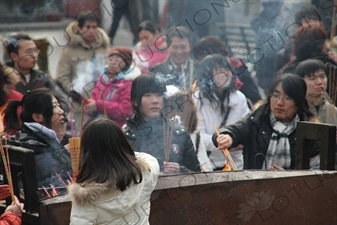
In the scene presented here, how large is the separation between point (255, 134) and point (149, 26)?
121 inches

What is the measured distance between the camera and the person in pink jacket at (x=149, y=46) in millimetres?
8664

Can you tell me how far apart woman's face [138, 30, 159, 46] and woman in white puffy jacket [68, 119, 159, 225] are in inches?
174

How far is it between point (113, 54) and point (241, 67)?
4.05ft

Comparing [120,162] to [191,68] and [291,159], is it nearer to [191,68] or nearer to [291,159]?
[291,159]

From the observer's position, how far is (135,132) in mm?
6320

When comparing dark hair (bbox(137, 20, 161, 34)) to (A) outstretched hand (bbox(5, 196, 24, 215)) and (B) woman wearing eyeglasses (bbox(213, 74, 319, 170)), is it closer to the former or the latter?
(B) woman wearing eyeglasses (bbox(213, 74, 319, 170))

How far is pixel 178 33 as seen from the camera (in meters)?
8.64

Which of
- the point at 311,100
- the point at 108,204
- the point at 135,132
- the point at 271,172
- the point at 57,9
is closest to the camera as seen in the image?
the point at 108,204

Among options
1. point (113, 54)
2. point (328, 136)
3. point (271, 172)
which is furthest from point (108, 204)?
point (113, 54)

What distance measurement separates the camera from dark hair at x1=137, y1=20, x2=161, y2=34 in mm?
8945

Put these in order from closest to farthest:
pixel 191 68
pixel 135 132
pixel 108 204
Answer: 1. pixel 108 204
2. pixel 135 132
3. pixel 191 68

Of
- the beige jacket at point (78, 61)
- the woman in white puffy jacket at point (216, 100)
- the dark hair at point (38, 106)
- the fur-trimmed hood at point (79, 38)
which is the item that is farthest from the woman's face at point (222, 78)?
the dark hair at point (38, 106)

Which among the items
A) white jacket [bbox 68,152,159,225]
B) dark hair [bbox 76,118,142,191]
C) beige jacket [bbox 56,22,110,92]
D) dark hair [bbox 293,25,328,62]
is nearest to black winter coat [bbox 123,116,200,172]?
white jacket [bbox 68,152,159,225]

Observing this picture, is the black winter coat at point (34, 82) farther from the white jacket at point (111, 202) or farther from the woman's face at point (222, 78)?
the white jacket at point (111, 202)
